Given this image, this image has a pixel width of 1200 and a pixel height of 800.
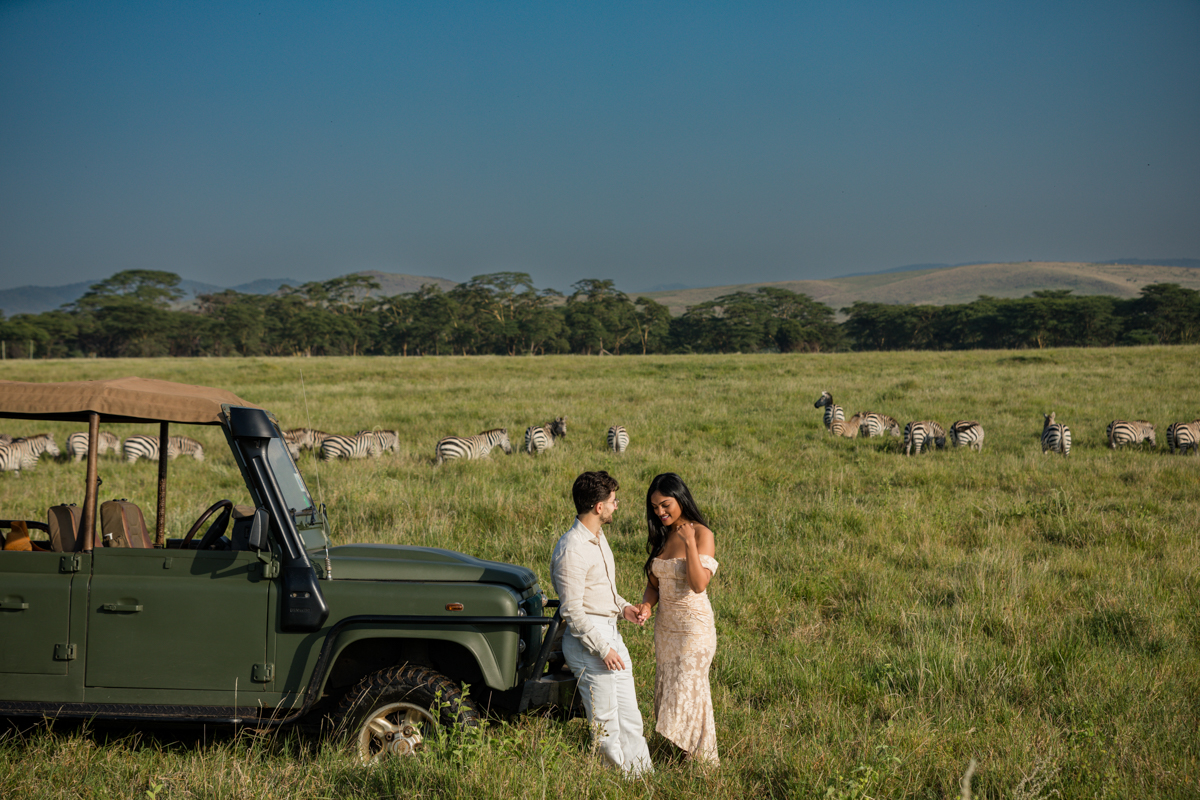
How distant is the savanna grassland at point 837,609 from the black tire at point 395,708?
150 millimetres

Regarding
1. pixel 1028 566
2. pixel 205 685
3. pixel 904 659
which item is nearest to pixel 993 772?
pixel 904 659

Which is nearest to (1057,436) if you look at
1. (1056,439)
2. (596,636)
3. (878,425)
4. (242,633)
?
(1056,439)

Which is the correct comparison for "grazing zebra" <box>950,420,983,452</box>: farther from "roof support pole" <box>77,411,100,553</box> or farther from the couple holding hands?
"roof support pole" <box>77,411,100,553</box>

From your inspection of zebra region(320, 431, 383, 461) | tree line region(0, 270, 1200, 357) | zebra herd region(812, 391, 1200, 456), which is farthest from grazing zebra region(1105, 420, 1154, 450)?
tree line region(0, 270, 1200, 357)

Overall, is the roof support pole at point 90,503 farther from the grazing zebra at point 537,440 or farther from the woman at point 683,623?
the grazing zebra at point 537,440

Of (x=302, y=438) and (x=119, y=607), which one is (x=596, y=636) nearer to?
(x=119, y=607)

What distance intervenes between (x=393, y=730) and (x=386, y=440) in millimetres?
13634

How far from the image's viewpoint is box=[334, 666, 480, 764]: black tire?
12.9 ft

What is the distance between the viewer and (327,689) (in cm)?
419

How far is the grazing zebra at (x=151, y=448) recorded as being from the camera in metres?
16.1

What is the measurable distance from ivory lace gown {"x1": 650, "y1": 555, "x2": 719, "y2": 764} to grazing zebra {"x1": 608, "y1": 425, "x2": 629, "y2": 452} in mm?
11712

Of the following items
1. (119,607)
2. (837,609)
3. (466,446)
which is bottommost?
(837,609)

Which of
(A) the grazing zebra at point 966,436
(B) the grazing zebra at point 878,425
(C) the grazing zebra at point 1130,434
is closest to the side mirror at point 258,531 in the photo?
(A) the grazing zebra at point 966,436

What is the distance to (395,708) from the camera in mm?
3977
